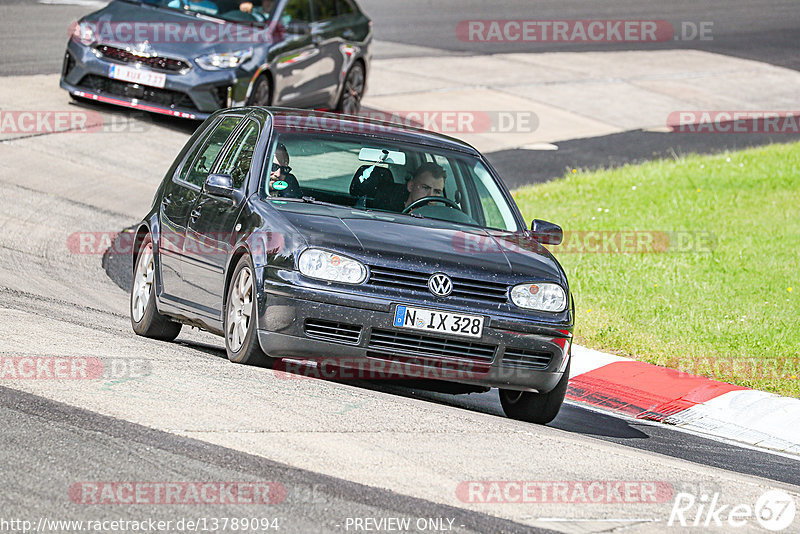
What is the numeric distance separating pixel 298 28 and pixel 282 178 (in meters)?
10.0

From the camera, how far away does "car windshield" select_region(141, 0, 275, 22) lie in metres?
17.4

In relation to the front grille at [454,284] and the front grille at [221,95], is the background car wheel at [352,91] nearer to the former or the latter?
the front grille at [221,95]

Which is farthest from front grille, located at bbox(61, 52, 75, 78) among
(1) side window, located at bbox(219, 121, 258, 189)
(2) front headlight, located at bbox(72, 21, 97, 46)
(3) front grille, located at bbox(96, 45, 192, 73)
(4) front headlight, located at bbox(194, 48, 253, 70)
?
(1) side window, located at bbox(219, 121, 258, 189)

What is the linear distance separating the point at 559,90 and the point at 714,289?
1220 cm

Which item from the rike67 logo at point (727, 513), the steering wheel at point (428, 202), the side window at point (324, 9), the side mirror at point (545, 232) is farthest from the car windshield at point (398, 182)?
the side window at point (324, 9)

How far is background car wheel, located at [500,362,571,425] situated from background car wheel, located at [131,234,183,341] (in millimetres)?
2467

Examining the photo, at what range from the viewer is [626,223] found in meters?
15.3

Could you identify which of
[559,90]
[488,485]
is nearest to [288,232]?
[488,485]

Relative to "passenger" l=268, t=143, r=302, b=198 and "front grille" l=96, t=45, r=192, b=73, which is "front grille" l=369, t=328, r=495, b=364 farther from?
"front grille" l=96, t=45, r=192, b=73

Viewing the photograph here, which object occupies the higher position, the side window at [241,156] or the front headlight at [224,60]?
the side window at [241,156]

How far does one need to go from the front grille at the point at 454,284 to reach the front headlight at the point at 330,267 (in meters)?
0.08

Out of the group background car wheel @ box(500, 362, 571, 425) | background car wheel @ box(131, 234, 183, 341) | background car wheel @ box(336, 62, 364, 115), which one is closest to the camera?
background car wheel @ box(500, 362, 571, 425)

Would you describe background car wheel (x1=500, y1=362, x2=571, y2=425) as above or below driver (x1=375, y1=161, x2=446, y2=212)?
below

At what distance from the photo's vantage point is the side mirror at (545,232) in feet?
28.0
